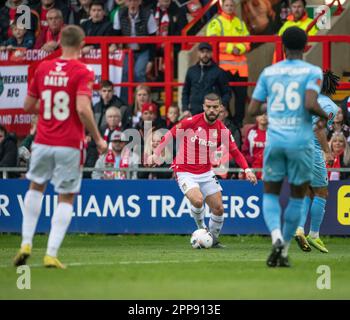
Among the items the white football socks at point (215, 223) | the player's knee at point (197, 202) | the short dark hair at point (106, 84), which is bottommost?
the white football socks at point (215, 223)

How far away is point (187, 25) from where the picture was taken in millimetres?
23062

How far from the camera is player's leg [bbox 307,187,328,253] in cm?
1628

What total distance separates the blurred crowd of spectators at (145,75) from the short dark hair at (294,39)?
7022mm

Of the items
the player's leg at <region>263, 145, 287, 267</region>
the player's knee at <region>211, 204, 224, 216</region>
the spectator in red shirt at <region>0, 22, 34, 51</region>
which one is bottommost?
the player's knee at <region>211, 204, 224, 216</region>

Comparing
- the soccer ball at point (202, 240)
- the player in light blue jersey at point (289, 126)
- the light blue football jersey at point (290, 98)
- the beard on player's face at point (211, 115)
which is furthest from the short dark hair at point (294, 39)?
the soccer ball at point (202, 240)

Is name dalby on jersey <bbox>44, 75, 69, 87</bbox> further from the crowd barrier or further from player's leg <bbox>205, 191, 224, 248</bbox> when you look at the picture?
the crowd barrier

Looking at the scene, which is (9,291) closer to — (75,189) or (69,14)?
(75,189)

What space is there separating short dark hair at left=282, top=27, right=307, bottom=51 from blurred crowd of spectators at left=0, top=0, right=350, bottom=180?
702 centimetres

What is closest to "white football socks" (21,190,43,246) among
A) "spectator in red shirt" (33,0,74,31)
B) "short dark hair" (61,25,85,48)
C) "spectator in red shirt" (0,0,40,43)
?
"short dark hair" (61,25,85,48)

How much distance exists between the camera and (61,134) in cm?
1254

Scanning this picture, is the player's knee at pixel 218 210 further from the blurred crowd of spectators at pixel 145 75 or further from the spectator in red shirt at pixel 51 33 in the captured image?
the spectator in red shirt at pixel 51 33

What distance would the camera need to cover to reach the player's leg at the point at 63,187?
40.8ft

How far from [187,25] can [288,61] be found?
10.5 meters

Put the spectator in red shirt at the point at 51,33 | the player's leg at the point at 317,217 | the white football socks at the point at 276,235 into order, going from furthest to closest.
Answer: the spectator in red shirt at the point at 51,33 → the player's leg at the point at 317,217 → the white football socks at the point at 276,235
